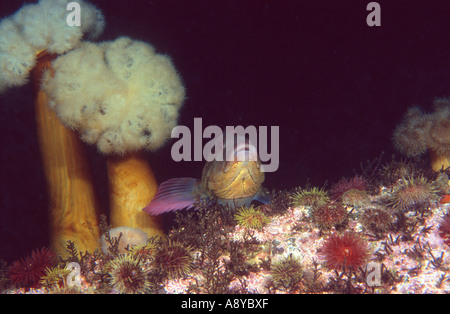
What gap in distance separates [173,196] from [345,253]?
106 inches

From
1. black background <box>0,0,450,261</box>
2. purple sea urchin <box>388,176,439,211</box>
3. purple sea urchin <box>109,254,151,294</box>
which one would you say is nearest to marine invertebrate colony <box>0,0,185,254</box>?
purple sea urchin <box>109,254,151,294</box>

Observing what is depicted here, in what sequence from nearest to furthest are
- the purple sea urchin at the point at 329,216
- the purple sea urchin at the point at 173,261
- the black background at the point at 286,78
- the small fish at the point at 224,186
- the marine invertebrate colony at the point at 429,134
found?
the purple sea urchin at the point at 173,261 < the purple sea urchin at the point at 329,216 < the small fish at the point at 224,186 < the marine invertebrate colony at the point at 429,134 < the black background at the point at 286,78

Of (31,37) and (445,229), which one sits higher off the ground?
(31,37)

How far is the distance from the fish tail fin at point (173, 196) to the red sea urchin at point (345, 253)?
2.21 m

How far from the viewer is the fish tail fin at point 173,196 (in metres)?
4.45

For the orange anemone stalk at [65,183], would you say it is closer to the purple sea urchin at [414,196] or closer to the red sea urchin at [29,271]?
the red sea urchin at [29,271]

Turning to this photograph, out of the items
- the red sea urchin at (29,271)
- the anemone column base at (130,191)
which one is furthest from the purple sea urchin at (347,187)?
the red sea urchin at (29,271)

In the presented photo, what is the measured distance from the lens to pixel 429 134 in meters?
5.02

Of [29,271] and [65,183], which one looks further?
[65,183]

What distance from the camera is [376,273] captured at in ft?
10.0

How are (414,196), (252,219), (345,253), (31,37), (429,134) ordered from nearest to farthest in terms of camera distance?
(345,253), (414,196), (31,37), (252,219), (429,134)

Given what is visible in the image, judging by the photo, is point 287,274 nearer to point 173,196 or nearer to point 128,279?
point 128,279

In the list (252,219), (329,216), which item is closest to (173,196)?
(252,219)

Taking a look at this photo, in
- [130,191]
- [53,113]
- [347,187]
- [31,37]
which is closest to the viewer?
[31,37]
